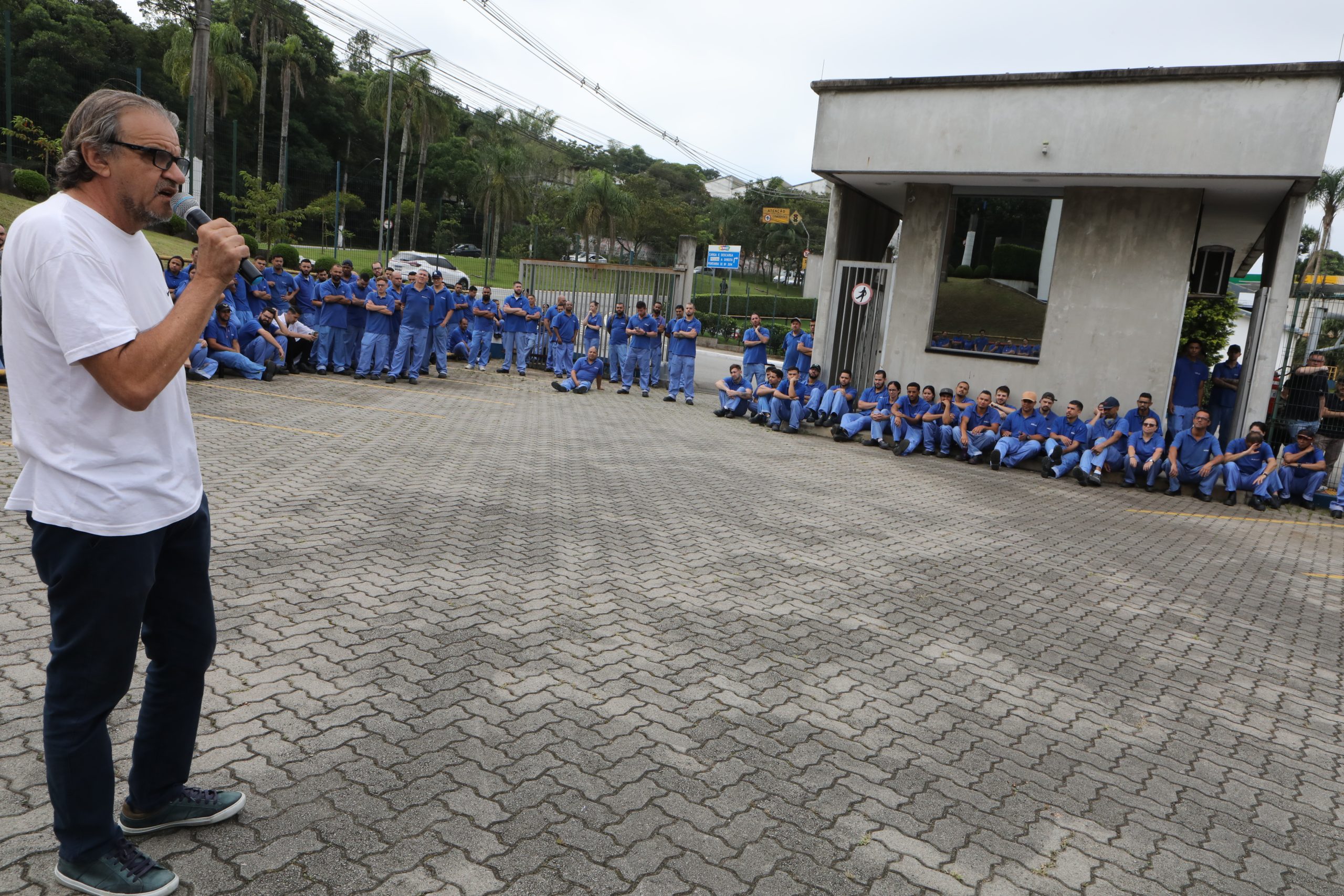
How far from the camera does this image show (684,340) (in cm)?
1745

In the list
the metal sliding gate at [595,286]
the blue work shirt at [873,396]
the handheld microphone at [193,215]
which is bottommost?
the blue work shirt at [873,396]

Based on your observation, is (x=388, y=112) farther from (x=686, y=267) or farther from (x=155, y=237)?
(x=686, y=267)

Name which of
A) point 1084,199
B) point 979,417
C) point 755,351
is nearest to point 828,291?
point 755,351

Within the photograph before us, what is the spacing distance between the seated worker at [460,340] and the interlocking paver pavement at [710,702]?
11.2 m

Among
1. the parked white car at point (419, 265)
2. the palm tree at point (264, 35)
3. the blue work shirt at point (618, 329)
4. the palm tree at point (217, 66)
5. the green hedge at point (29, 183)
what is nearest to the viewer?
the blue work shirt at point (618, 329)

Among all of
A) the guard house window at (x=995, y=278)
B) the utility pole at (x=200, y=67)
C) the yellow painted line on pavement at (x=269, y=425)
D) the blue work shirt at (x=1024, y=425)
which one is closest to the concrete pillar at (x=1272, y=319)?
the blue work shirt at (x=1024, y=425)

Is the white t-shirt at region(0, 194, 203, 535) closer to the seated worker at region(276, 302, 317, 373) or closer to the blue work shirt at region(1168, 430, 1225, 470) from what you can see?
the blue work shirt at region(1168, 430, 1225, 470)

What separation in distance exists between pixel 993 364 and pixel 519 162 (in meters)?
43.4

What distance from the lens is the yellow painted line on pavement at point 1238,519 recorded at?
10633 millimetres

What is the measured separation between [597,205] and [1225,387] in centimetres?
4045

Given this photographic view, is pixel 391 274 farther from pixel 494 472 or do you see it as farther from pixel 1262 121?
pixel 1262 121

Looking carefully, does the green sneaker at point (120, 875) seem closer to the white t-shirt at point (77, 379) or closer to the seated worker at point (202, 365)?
the white t-shirt at point (77, 379)

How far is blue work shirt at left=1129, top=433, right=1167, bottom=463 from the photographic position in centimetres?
1229

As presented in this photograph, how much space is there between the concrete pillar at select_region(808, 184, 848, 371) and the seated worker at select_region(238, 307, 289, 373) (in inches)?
352
